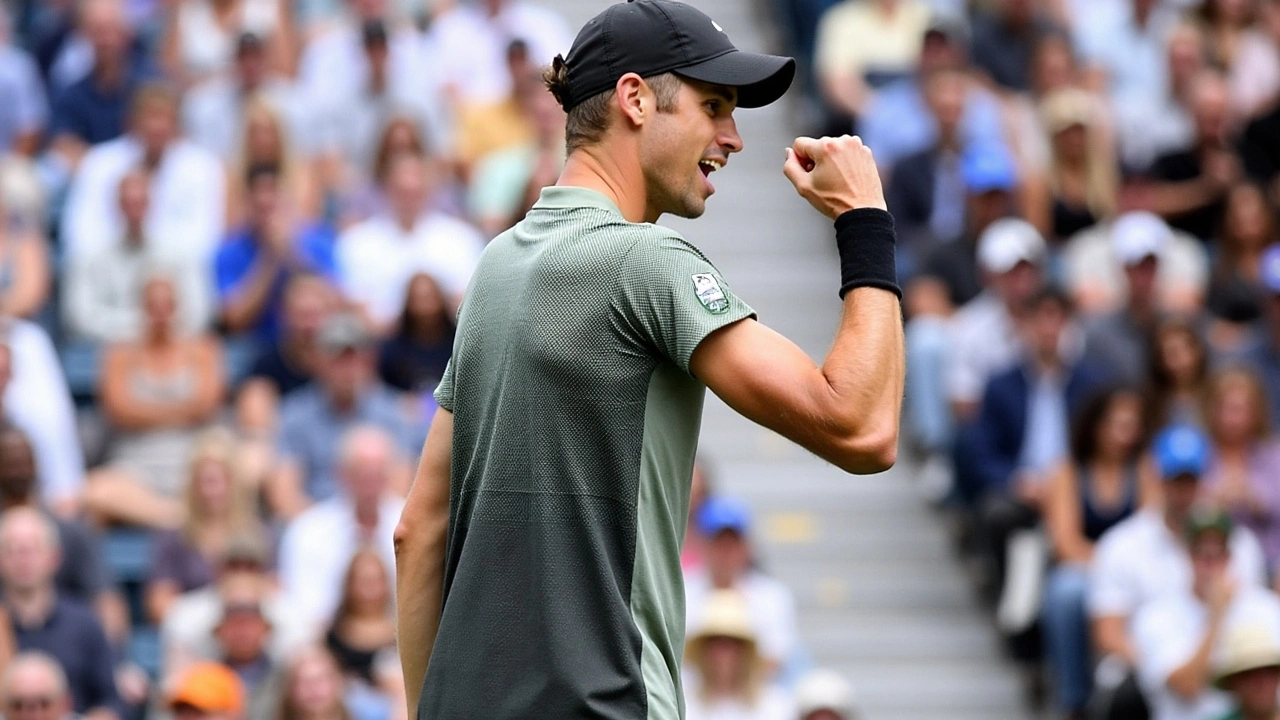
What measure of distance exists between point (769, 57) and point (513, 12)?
9.09m

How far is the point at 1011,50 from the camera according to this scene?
1248 cm

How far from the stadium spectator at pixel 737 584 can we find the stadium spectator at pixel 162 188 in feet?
11.3

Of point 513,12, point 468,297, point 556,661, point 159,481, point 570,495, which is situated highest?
point 513,12

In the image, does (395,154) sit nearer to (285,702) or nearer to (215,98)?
(215,98)

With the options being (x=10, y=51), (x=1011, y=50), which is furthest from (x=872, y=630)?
(x=10, y=51)

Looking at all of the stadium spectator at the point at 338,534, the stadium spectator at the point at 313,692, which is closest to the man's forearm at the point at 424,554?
the stadium spectator at the point at 313,692

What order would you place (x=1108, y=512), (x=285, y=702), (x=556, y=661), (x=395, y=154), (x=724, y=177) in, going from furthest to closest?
1. (x=724, y=177)
2. (x=395, y=154)
3. (x=1108, y=512)
4. (x=285, y=702)
5. (x=556, y=661)

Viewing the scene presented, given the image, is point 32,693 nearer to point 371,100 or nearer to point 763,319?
point 763,319

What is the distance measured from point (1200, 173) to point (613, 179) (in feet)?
28.9

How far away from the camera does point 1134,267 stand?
10125mm

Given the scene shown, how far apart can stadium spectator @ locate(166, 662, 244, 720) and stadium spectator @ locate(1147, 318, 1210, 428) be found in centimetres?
424

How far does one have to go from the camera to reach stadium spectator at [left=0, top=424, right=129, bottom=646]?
27.8 ft

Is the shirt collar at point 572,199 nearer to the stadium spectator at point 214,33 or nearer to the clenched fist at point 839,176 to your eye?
the clenched fist at point 839,176

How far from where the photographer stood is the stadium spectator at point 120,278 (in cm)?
1022
